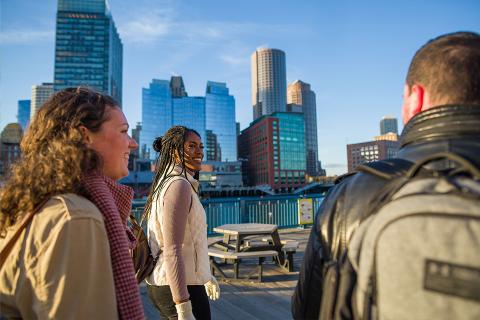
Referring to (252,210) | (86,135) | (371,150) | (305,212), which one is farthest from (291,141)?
(86,135)

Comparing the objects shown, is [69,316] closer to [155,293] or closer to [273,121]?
[155,293]

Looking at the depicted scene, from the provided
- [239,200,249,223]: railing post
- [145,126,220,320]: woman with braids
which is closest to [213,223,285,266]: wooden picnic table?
[145,126,220,320]: woman with braids

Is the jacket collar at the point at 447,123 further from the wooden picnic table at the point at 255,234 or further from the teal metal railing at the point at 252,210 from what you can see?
the teal metal railing at the point at 252,210

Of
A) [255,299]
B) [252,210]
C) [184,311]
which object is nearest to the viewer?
[184,311]

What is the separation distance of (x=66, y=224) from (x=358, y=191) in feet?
3.65

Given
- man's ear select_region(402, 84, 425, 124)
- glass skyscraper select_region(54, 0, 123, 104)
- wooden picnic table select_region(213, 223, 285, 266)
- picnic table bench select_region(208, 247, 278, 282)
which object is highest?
glass skyscraper select_region(54, 0, 123, 104)

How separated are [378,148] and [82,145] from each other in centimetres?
16152

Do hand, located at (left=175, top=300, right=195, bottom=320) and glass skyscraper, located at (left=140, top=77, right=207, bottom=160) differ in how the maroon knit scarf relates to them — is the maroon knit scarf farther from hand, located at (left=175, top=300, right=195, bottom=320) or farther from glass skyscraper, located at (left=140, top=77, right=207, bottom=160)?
glass skyscraper, located at (left=140, top=77, right=207, bottom=160)

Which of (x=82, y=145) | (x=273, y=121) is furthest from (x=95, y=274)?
(x=273, y=121)

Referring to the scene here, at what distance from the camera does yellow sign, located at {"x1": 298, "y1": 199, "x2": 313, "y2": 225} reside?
462 inches

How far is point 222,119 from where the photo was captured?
14288 centimetres

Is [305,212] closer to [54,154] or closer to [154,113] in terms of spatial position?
[54,154]

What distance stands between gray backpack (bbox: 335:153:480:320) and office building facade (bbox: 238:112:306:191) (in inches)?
4453

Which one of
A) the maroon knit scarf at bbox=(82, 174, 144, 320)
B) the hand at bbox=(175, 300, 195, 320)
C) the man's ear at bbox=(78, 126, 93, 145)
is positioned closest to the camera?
the maroon knit scarf at bbox=(82, 174, 144, 320)
